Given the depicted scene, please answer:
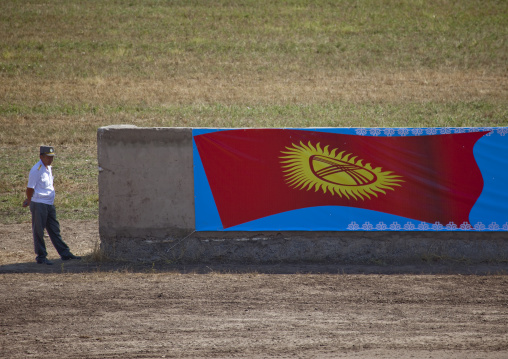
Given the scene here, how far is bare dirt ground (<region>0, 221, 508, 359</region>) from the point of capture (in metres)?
7.10

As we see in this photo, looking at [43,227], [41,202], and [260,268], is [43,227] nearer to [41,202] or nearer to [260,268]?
[41,202]

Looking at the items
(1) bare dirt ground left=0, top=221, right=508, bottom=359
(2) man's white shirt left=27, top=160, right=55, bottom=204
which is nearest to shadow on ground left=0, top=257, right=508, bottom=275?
(1) bare dirt ground left=0, top=221, right=508, bottom=359

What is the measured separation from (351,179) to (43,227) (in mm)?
5222

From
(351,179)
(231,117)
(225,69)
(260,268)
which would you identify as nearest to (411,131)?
(351,179)

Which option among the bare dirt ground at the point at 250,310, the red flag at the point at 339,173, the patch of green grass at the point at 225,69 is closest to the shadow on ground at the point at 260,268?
the bare dirt ground at the point at 250,310

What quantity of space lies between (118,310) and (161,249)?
2527mm

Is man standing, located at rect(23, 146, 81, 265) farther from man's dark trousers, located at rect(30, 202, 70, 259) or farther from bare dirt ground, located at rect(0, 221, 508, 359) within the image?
bare dirt ground, located at rect(0, 221, 508, 359)

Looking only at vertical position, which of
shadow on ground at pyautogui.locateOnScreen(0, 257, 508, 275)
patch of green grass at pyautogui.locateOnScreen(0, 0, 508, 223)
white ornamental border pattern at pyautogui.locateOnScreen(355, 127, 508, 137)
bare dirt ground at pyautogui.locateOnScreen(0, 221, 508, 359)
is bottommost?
bare dirt ground at pyautogui.locateOnScreen(0, 221, 508, 359)

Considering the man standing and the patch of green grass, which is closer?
the man standing

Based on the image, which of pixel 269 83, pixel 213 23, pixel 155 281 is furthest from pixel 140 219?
pixel 213 23

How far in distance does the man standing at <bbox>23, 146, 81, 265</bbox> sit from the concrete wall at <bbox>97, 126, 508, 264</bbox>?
2.77 feet

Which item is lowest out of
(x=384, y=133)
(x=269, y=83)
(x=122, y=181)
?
(x=122, y=181)

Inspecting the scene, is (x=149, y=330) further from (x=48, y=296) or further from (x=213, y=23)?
(x=213, y=23)

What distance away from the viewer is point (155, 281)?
9727 mm
